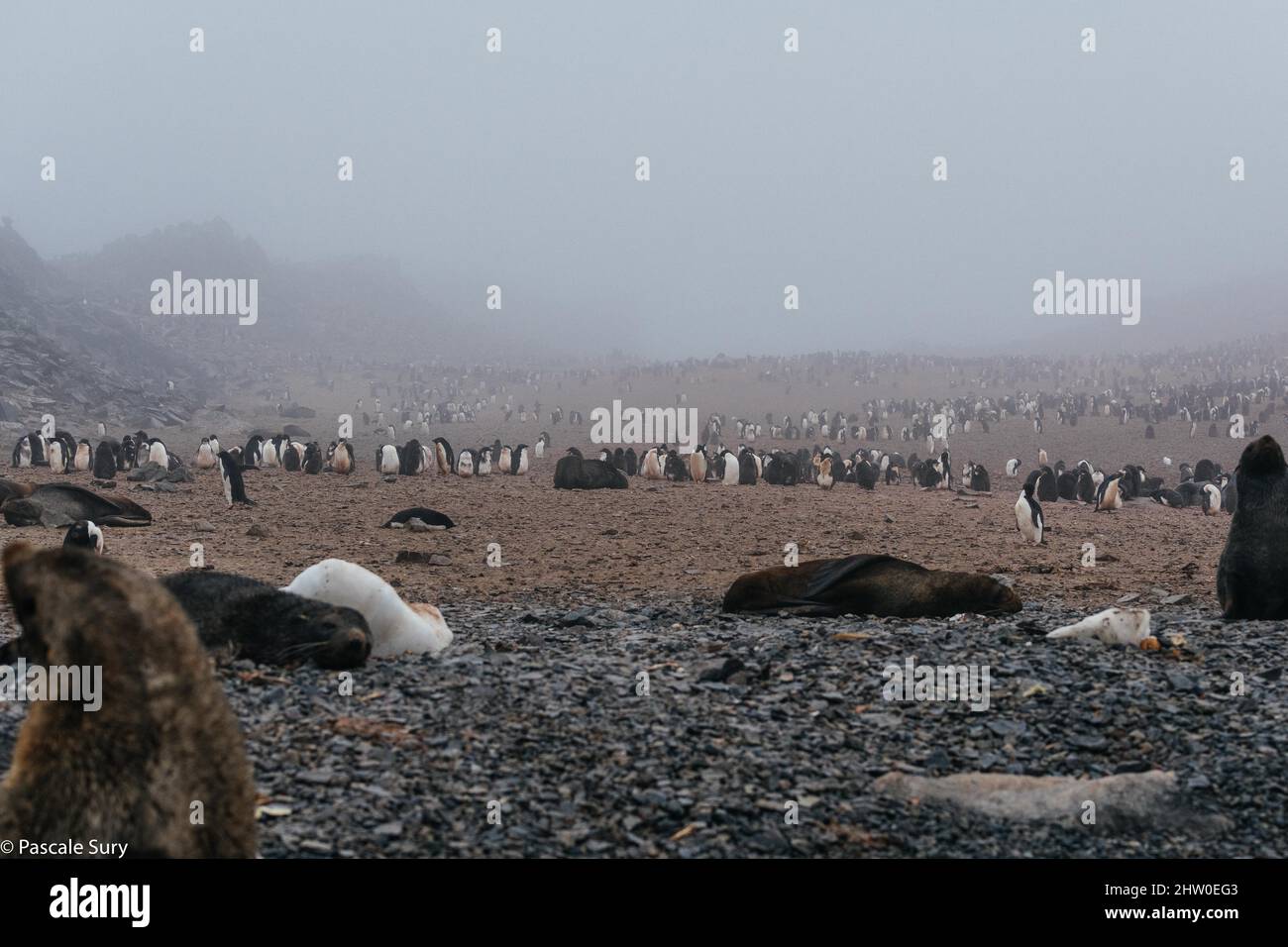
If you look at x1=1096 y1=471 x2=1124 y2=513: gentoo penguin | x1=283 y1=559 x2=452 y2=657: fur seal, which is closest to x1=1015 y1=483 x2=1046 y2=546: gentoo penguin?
x1=1096 y1=471 x2=1124 y2=513: gentoo penguin

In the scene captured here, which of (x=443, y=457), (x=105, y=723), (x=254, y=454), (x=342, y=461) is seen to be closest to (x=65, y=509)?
(x=342, y=461)

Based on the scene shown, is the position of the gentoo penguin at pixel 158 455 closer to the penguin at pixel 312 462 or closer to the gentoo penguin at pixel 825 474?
the penguin at pixel 312 462

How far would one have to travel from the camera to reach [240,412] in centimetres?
6053

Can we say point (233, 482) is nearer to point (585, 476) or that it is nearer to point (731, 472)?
point (585, 476)

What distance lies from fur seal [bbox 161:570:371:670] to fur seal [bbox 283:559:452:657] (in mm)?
195

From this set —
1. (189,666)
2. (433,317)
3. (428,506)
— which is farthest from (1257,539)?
(433,317)

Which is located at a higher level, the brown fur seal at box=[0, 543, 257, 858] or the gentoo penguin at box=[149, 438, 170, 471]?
the gentoo penguin at box=[149, 438, 170, 471]

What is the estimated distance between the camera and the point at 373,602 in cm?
701

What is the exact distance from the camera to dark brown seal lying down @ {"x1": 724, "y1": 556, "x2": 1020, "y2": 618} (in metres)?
8.79

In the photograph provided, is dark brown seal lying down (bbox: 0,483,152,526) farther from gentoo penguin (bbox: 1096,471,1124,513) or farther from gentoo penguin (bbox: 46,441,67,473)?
gentoo penguin (bbox: 1096,471,1124,513)

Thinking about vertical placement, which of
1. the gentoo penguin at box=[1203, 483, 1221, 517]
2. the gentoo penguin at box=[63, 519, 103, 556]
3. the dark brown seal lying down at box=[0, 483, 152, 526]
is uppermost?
the dark brown seal lying down at box=[0, 483, 152, 526]

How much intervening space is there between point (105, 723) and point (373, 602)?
164 inches

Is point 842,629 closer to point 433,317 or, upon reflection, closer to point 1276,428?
point 1276,428

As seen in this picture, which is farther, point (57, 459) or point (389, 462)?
point (389, 462)
